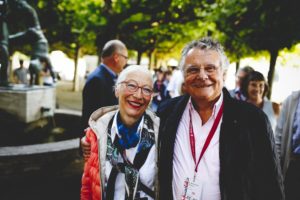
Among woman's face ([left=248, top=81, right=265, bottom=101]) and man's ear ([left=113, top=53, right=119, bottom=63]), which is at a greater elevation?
man's ear ([left=113, top=53, right=119, bottom=63])

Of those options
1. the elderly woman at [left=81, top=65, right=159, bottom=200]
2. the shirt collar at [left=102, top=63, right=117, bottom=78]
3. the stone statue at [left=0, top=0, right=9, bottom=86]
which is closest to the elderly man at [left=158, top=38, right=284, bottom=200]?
the elderly woman at [left=81, top=65, right=159, bottom=200]

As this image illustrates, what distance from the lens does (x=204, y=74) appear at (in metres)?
2.46

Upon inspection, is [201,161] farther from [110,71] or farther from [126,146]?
[110,71]

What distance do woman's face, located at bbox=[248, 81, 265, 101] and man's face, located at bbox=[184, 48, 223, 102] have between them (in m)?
1.98

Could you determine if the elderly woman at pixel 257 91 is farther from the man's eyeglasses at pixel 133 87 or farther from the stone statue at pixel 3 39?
the stone statue at pixel 3 39

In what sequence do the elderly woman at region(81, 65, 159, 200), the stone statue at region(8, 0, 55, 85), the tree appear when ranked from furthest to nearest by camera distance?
the tree → the stone statue at region(8, 0, 55, 85) → the elderly woman at region(81, 65, 159, 200)

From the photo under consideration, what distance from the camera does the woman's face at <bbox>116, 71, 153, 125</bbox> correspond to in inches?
101

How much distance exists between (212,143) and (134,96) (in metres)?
0.68

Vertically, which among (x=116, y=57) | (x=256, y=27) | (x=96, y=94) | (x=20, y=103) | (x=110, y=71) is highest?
(x=256, y=27)

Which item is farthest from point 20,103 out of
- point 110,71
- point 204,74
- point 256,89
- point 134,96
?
point 204,74

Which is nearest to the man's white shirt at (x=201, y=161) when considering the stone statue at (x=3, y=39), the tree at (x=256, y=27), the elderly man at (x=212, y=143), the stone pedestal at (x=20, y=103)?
the elderly man at (x=212, y=143)

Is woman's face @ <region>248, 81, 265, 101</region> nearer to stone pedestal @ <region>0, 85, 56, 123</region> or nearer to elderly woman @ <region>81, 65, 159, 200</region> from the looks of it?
elderly woman @ <region>81, 65, 159, 200</region>

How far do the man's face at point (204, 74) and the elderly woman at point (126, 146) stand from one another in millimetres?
349

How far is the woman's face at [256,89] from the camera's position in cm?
431
